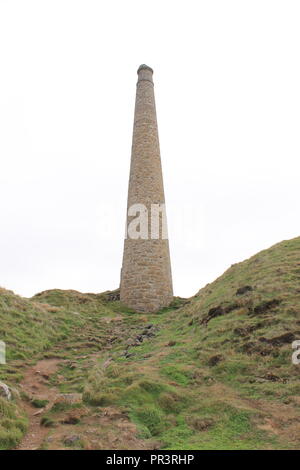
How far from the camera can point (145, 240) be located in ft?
97.0

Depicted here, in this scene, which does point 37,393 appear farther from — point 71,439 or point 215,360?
point 215,360

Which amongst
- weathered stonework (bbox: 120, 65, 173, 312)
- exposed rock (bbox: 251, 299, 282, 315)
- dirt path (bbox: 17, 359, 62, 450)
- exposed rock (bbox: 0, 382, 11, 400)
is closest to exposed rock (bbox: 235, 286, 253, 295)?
exposed rock (bbox: 251, 299, 282, 315)

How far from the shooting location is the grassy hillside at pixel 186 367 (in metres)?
7.84

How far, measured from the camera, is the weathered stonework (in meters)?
28.7

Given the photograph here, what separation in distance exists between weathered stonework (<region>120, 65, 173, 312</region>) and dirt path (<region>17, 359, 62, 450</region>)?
14312mm

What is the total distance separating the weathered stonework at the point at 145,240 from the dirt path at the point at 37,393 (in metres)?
14.3

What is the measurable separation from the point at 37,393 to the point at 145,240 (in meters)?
19.3

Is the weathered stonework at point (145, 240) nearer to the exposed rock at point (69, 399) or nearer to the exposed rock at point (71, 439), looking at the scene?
the exposed rock at point (69, 399)

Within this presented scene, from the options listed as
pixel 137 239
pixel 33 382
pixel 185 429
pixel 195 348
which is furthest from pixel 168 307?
pixel 185 429

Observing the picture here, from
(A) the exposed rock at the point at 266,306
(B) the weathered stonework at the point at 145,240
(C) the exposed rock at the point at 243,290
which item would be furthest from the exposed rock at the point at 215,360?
(B) the weathered stonework at the point at 145,240

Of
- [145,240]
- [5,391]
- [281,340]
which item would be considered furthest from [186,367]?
[145,240]

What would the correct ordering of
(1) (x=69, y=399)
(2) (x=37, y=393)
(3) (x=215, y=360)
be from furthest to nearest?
(3) (x=215, y=360)
(2) (x=37, y=393)
(1) (x=69, y=399)

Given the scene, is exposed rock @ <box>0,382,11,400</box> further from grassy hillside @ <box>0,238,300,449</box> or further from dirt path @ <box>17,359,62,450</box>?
dirt path @ <box>17,359,62,450</box>

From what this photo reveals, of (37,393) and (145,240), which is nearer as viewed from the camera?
(37,393)
